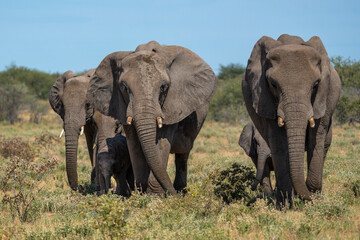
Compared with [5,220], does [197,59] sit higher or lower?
higher

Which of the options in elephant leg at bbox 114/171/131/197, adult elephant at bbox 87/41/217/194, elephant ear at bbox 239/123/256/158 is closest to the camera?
adult elephant at bbox 87/41/217/194

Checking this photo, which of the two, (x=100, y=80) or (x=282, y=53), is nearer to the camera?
(x=282, y=53)

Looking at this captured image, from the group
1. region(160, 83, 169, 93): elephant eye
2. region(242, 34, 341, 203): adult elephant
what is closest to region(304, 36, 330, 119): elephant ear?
region(242, 34, 341, 203): adult elephant

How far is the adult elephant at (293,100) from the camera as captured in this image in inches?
269

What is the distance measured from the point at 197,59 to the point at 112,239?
4030mm

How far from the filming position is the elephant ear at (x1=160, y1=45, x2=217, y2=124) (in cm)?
827

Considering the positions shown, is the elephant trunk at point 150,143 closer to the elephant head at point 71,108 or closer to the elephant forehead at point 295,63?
the elephant forehead at point 295,63

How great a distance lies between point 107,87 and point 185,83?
1.24 m

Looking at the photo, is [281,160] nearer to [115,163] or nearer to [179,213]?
[179,213]

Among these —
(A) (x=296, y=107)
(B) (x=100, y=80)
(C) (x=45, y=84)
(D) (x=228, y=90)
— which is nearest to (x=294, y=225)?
(A) (x=296, y=107)

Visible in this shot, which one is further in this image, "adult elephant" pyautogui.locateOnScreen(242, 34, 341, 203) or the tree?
the tree

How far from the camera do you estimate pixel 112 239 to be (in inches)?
218

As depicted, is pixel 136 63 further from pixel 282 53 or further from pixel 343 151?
pixel 343 151

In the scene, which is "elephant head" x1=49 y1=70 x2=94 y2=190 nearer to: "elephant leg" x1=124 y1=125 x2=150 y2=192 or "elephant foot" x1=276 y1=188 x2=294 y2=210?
"elephant leg" x1=124 y1=125 x2=150 y2=192
